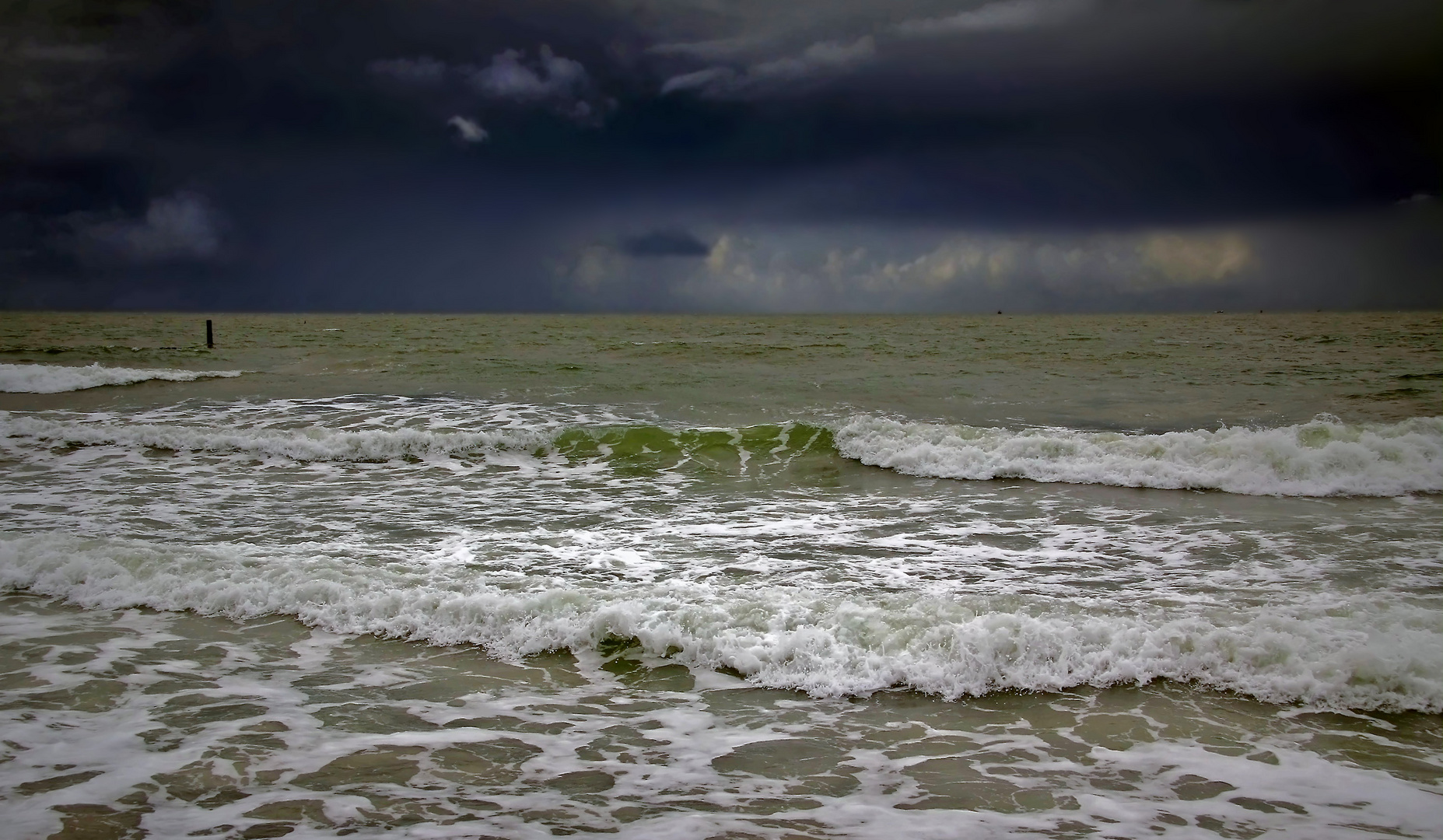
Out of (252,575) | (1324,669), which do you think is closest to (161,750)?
(252,575)

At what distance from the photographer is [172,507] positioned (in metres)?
11.9

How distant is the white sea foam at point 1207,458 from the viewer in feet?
43.4

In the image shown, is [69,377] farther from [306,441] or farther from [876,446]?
[876,446]

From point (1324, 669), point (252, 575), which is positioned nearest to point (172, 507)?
point (252, 575)

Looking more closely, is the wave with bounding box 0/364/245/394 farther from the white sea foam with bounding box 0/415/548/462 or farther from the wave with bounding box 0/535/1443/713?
the wave with bounding box 0/535/1443/713

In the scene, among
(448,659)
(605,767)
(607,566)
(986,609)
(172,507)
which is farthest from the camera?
(172,507)

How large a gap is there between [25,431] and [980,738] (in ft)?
67.2

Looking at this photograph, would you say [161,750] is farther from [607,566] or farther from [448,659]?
[607,566]

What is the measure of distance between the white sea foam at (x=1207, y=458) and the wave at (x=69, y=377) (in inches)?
1038

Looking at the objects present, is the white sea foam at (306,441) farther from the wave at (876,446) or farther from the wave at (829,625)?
the wave at (829,625)

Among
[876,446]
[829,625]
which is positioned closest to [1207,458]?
[876,446]

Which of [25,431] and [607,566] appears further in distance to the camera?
[25,431]

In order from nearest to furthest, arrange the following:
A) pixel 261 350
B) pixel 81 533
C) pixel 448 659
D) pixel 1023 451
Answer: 1. pixel 448 659
2. pixel 81 533
3. pixel 1023 451
4. pixel 261 350

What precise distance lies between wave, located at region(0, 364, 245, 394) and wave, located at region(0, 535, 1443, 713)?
23864 millimetres
